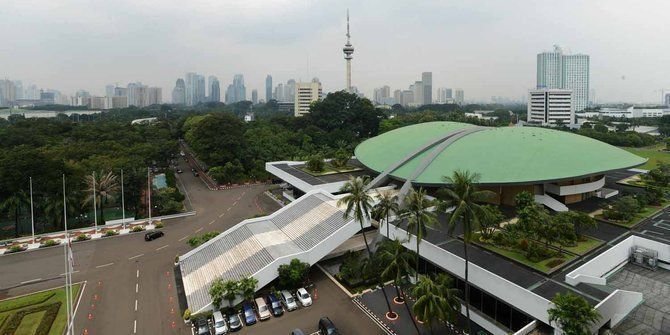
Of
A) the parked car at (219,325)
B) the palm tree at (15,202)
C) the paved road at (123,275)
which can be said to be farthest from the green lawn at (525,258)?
the palm tree at (15,202)

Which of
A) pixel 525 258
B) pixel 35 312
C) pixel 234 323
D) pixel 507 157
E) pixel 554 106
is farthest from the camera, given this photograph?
pixel 554 106

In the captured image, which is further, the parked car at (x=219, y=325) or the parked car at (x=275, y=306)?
the parked car at (x=275, y=306)

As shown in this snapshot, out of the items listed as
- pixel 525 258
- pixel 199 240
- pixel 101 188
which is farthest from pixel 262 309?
pixel 101 188

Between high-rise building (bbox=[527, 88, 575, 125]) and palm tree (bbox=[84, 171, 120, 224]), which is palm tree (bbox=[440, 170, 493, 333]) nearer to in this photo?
palm tree (bbox=[84, 171, 120, 224])

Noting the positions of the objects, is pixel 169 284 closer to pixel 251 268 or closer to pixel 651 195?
pixel 251 268

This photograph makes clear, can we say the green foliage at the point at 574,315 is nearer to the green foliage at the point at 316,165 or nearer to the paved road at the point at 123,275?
the paved road at the point at 123,275

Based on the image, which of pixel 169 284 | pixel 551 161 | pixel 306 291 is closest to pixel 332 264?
pixel 306 291

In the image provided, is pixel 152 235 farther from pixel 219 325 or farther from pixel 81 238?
pixel 219 325

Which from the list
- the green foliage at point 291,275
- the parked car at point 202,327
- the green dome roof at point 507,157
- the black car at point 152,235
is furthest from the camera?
the black car at point 152,235
